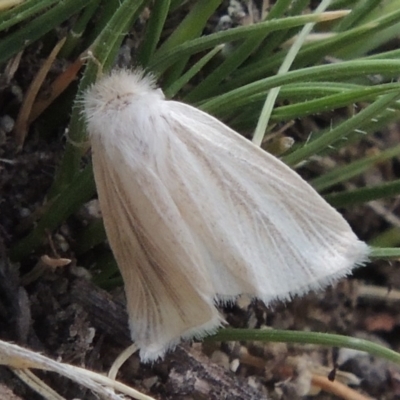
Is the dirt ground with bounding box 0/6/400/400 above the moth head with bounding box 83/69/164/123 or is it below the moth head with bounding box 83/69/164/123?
Result: below

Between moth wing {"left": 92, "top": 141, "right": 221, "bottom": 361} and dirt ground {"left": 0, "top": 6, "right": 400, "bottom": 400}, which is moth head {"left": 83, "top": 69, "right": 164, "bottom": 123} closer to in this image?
moth wing {"left": 92, "top": 141, "right": 221, "bottom": 361}

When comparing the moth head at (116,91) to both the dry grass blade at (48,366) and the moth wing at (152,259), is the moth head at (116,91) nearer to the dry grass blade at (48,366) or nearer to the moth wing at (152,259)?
the moth wing at (152,259)

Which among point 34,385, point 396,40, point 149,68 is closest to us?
point 34,385

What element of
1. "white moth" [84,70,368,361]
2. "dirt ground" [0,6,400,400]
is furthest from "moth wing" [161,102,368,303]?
"dirt ground" [0,6,400,400]

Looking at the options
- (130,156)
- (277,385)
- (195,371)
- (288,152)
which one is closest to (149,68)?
(130,156)

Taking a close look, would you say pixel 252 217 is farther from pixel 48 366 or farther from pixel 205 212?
pixel 48 366

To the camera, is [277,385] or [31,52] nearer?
[31,52]

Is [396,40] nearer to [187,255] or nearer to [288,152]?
[288,152]
